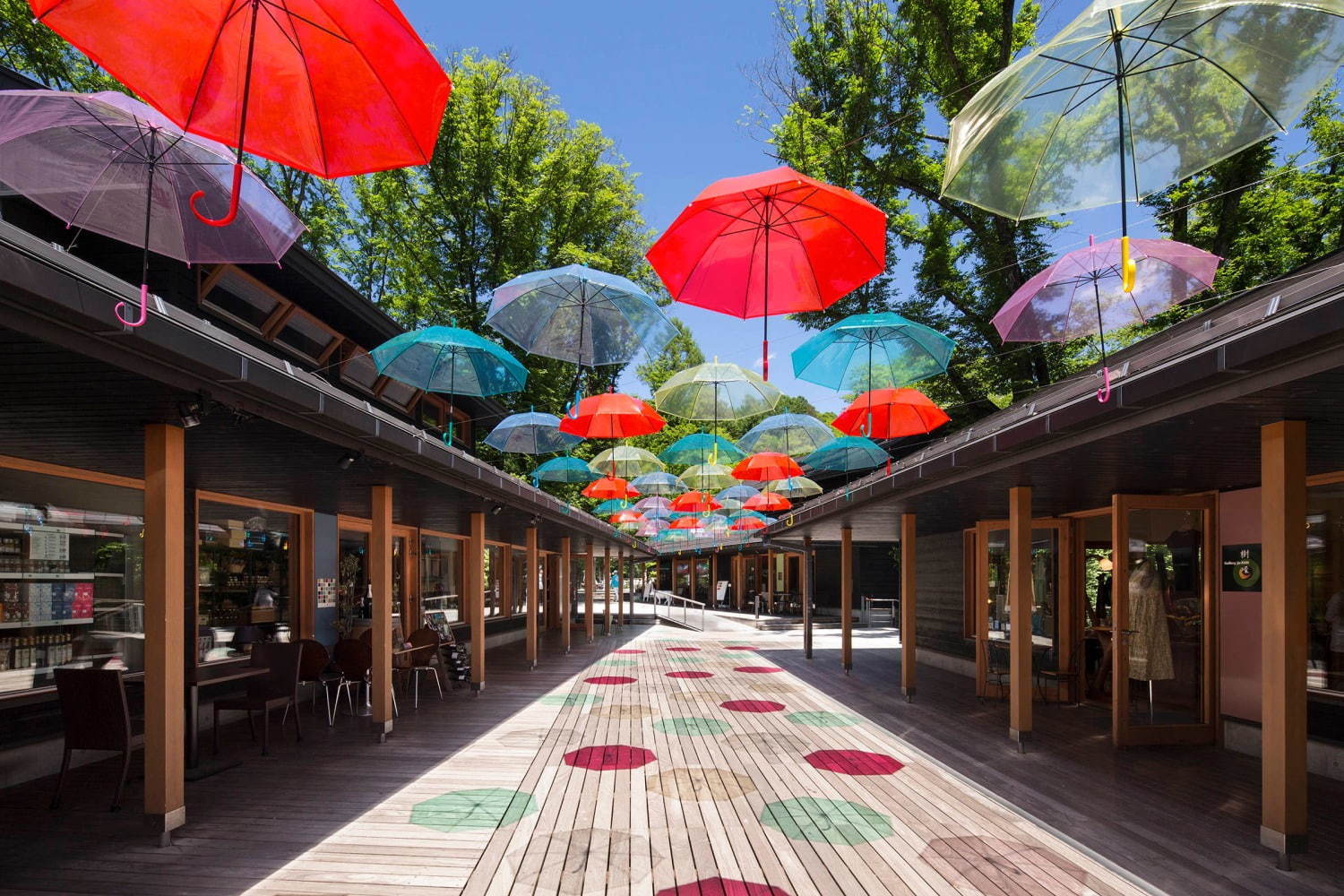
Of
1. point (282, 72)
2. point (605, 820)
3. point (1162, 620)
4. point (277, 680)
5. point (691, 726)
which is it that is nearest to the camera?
point (282, 72)

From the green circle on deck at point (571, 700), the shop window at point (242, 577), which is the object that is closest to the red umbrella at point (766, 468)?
the green circle on deck at point (571, 700)

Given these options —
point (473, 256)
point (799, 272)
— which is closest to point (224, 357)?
point (799, 272)

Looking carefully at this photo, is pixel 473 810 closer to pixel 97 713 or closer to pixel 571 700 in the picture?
pixel 97 713

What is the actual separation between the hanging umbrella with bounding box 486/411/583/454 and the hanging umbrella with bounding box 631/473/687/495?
16.2 ft

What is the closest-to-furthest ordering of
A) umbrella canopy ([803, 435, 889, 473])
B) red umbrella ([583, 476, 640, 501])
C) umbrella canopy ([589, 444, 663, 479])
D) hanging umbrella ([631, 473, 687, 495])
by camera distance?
1. umbrella canopy ([803, 435, 889, 473])
2. red umbrella ([583, 476, 640, 501])
3. umbrella canopy ([589, 444, 663, 479])
4. hanging umbrella ([631, 473, 687, 495])

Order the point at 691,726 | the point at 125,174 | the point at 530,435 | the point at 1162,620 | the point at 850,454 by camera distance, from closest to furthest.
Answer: the point at 125,174 < the point at 1162,620 < the point at 691,726 < the point at 850,454 < the point at 530,435

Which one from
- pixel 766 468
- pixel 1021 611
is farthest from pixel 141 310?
pixel 766 468

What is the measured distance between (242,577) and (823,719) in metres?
6.85

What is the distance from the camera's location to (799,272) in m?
6.43

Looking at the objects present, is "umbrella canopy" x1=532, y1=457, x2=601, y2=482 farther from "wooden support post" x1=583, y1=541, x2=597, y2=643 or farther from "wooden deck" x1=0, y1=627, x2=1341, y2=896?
"wooden deck" x1=0, y1=627, x2=1341, y2=896

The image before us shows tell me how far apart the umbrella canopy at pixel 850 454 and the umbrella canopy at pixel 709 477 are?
10.4ft

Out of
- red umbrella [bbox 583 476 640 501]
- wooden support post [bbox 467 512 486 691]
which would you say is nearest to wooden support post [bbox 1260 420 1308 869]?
wooden support post [bbox 467 512 486 691]

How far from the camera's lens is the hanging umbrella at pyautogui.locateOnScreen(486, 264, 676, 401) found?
9.35m

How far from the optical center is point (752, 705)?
10195 millimetres
